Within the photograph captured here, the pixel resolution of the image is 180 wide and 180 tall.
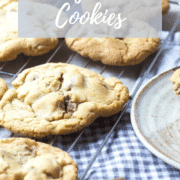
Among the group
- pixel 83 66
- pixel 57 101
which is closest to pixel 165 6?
pixel 83 66

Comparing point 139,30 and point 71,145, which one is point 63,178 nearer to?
point 71,145

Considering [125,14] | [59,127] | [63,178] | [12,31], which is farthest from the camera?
[125,14]

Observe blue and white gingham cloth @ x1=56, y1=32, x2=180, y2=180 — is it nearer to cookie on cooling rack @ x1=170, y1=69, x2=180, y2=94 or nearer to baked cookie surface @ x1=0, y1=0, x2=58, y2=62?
cookie on cooling rack @ x1=170, y1=69, x2=180, y2=94

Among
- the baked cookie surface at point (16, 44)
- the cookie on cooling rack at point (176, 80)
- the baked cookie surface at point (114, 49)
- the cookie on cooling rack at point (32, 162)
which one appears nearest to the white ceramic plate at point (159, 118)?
the cookie on cooling rack at point (176, 80)

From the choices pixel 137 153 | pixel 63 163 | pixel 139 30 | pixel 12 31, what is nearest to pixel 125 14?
pixel 139 30

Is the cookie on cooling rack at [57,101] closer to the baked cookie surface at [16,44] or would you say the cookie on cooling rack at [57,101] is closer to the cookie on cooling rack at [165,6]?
the baked cookie surface at [16,44]

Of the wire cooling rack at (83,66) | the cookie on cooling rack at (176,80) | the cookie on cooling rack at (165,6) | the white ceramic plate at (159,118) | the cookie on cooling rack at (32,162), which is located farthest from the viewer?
the cookie on cooling rack at (165,6)

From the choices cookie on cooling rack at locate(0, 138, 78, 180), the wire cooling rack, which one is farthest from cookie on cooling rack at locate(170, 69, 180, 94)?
cookie on cooling rack at locate(0, 138, 78, 180)
